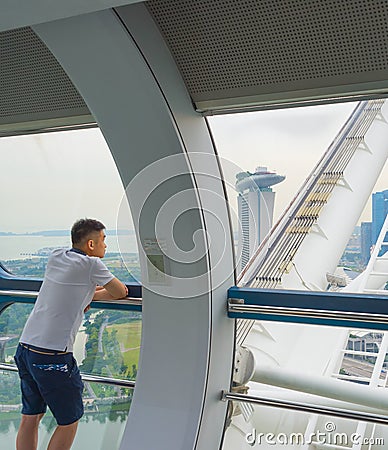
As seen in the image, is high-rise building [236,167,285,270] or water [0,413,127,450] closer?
high-rise building [236,167,285,270]

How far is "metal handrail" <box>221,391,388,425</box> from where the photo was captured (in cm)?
333

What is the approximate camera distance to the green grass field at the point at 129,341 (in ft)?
14.5

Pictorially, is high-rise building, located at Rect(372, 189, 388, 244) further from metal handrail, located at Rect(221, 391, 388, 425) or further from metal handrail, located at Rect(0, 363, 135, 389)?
metal handrail, located at Rect(0, 363, 135, 389)

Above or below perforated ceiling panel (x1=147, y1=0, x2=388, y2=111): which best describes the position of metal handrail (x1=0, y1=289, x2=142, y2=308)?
below

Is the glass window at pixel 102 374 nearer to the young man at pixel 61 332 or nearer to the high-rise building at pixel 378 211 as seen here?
the young man at pixel 61 332

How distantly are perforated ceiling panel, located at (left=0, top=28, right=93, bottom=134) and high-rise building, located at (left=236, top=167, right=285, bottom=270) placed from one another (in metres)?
1.11

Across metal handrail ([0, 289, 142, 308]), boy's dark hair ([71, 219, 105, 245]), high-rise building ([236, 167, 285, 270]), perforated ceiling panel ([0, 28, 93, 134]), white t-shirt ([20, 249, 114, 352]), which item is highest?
perforated ceiling panel ([0, 28, 93, 134])

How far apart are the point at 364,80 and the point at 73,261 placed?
1.91 m

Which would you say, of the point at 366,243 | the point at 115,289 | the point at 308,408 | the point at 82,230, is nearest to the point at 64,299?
the point at 115,289

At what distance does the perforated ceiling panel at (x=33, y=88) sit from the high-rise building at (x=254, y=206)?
1112mm

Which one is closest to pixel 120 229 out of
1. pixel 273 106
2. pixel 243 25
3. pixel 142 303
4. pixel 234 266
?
pixel 142 303

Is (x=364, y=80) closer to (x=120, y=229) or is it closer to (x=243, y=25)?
(x=243, y=25)

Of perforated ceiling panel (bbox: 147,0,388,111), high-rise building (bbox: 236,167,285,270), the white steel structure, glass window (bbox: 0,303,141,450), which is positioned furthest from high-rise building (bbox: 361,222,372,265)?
glass window (bbox: 0,303,141,450)

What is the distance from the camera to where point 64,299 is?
141 inches
